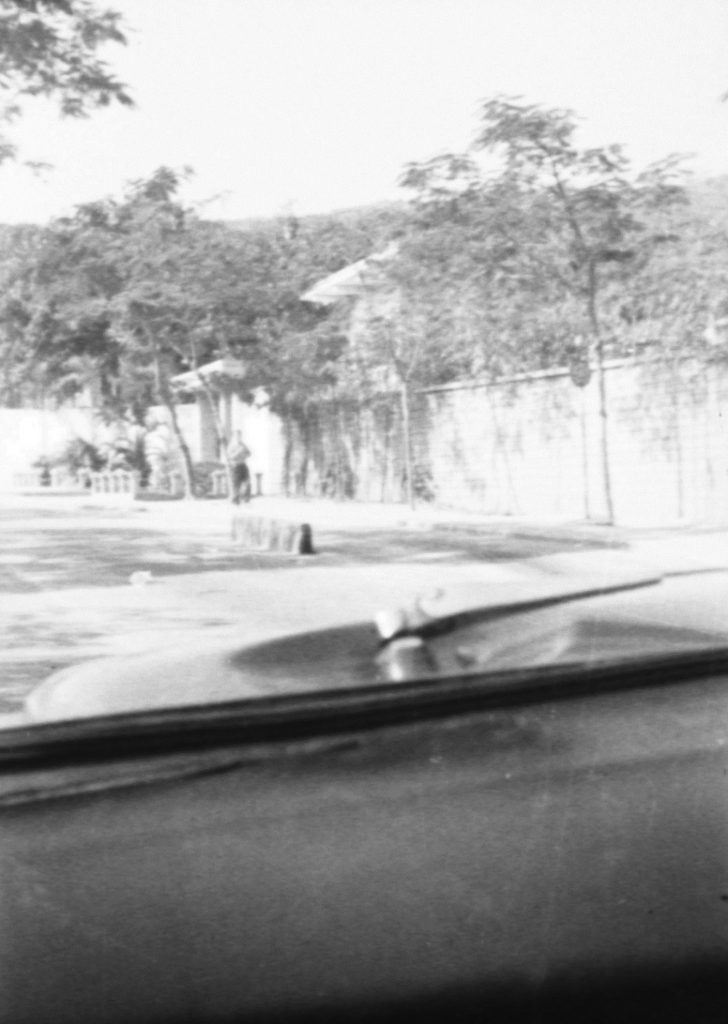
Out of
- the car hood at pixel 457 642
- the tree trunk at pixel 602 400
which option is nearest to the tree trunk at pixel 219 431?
the car hood at pixel 457 642

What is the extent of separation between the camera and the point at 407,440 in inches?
48.1

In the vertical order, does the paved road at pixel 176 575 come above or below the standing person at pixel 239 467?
below

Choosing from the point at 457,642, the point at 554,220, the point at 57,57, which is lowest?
the point at 457,642

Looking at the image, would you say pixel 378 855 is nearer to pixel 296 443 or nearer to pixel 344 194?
pixel 296 443

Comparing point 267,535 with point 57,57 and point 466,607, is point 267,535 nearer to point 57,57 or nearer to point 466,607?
point 466,607

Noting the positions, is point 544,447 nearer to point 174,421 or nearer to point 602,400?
point 602,400

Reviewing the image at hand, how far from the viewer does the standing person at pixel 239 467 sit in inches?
46.5

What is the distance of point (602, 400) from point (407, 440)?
17 centimetres

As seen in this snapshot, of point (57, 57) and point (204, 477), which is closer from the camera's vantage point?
point (57, 57)

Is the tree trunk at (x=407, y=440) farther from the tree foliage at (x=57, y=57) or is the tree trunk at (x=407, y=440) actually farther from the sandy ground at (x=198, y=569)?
the tree foliage at (x=57, y=57)

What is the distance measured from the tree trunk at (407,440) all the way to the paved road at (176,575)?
0.04 meters

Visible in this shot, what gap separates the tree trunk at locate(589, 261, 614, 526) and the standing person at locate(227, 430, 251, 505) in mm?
297

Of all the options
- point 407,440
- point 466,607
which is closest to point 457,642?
point 466,607

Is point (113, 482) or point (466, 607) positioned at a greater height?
point (113, 482)
